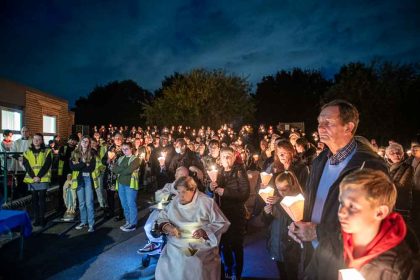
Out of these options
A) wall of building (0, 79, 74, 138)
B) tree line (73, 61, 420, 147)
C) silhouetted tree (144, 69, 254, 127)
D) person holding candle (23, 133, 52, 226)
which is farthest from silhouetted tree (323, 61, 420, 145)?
person holding candle (23, 133, 52, 226)

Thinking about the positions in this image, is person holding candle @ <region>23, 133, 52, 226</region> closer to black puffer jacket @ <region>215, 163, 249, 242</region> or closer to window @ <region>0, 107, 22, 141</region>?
black puffer jacket @ <region>215, 163, 249, 242</region>

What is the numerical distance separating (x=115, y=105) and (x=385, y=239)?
54.5m

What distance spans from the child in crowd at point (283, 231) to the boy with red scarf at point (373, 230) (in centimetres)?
173

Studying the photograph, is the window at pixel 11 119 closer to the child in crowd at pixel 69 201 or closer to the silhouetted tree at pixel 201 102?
the child in crowd at pixel 69 201

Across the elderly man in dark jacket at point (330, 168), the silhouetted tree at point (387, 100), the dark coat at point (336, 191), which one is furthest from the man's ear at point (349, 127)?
the silhouetted tree at point (387, 100)

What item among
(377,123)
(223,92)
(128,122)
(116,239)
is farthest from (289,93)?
(116,239)

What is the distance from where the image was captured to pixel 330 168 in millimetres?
2850

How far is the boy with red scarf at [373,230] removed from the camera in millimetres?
1924

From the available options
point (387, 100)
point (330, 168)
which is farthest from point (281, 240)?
point (387, 100)

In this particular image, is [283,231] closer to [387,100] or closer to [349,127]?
[349,127]

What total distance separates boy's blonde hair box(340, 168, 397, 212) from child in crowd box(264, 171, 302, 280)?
5.99 feet

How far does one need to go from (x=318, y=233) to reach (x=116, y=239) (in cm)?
597

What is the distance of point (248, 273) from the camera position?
18.4 ft

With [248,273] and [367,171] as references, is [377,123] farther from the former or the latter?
[367,171]
